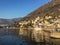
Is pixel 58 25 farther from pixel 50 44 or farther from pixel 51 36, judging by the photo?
pixel 50 44

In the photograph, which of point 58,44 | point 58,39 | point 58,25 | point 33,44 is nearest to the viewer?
point 58,44

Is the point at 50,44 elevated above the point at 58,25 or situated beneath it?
situated beneath

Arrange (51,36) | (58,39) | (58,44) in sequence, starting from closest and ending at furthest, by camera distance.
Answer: (58,44)
(58,39)
(51,36)

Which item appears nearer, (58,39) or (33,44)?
(33,44)

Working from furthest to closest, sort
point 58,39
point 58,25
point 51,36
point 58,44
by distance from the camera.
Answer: point 58,25
point 51,36
point 58,39
point 58,44

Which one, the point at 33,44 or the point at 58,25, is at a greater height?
the point at 58,25

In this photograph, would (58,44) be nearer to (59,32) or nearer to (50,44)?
(50,44)

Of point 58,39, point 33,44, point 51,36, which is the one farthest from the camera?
point 51,36

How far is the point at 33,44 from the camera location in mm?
57625

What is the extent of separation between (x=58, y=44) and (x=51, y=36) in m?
14.6

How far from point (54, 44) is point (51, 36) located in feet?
46.8

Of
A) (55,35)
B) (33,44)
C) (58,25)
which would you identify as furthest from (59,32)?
(58,25)

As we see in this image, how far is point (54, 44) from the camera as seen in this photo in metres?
52.1

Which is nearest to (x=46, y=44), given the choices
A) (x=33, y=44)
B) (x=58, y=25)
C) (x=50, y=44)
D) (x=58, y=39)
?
(x=50, y=44)
